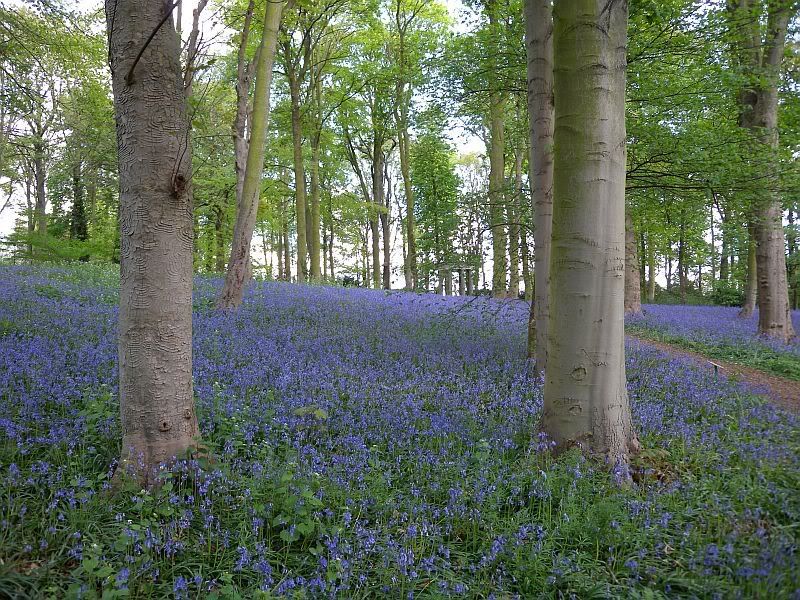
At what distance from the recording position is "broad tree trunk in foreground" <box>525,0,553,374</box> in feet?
20.5

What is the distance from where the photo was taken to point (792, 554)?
238 cm

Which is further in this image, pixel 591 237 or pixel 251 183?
pixel 251 183

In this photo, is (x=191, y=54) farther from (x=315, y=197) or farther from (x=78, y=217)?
(x=78, y=217)

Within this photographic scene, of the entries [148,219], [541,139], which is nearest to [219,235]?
[541,139]

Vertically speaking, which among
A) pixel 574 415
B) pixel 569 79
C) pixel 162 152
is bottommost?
pixel 574 415

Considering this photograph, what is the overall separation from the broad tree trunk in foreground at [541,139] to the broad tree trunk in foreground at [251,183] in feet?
18.9

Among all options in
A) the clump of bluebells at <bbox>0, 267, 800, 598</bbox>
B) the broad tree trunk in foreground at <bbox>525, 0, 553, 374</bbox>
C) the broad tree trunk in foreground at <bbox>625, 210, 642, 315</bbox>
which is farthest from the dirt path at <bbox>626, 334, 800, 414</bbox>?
the broad tree trunk in foreground at <bbox>625, 210, 642, 315</bbox>

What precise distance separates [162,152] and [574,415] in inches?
142

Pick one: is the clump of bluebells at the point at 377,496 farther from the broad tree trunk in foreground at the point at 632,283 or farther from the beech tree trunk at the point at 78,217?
the beech tree trunk at the point at 78,217

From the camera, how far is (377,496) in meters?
3.21

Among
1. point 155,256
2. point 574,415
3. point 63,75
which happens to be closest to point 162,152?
point 155,256

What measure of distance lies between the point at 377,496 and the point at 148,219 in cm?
239

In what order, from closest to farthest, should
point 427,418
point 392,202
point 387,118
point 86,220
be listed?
point 427,418
point 86,220
point 387,118
point 392,202

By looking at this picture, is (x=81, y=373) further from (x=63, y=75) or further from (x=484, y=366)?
(x=63, y=75)
